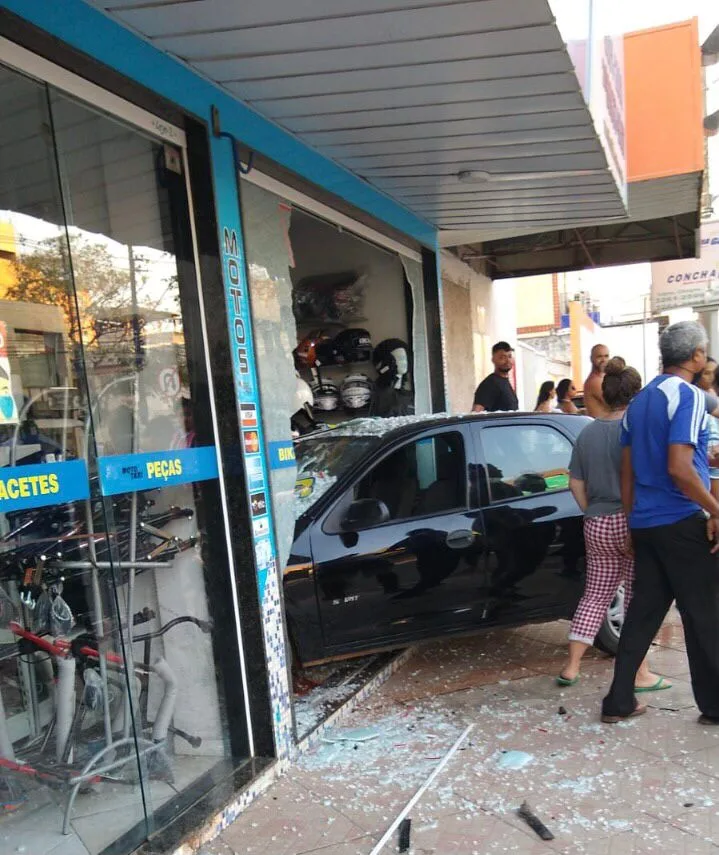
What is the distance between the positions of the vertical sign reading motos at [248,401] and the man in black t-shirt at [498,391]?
408 centimetres

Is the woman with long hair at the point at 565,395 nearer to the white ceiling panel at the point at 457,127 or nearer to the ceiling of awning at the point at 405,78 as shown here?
the ceiling of awning at the point at 405,78

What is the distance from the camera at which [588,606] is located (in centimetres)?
434

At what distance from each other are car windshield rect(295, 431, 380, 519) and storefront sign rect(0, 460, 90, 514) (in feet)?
Answer: 5.52

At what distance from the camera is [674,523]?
12.3 feet

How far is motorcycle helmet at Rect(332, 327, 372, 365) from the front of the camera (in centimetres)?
736

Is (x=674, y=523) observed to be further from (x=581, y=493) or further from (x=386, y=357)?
(x=386, y=357)

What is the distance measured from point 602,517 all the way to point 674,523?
1.84 feet

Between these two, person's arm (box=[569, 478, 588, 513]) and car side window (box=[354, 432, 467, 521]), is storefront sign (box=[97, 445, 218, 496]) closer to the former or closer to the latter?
car side window (box=[354, 432, 467, 521])

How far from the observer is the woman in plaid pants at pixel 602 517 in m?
4.26

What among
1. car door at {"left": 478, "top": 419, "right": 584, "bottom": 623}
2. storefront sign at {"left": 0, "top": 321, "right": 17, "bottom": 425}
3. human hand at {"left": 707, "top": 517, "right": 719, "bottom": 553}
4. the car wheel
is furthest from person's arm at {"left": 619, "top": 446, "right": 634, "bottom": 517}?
storefront sign at {"left": 0, "top": 321, "right": 17, "bottom": 425}

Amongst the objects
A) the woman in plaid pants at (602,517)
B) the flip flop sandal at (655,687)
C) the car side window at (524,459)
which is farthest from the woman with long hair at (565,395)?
the flip flop sandal at (655,687)

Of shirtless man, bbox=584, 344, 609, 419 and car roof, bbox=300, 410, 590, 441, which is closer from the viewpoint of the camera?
car roof, bbox=300, 410, 590, 441

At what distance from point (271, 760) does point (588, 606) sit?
1.97 metres

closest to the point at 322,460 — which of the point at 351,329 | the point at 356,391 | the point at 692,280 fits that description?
the point at 356,391
